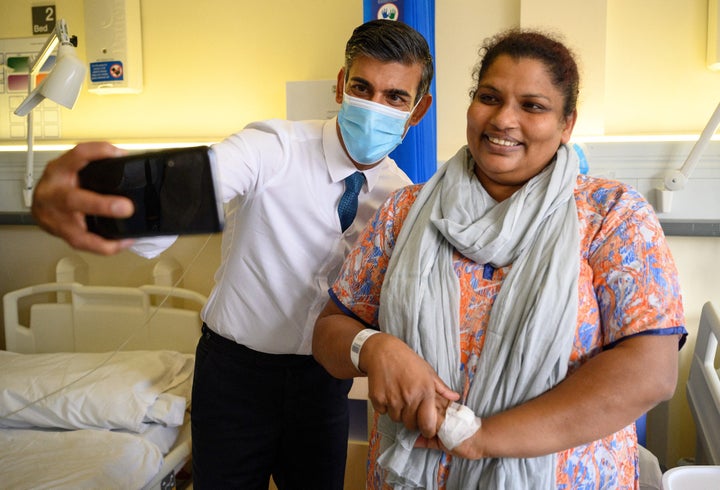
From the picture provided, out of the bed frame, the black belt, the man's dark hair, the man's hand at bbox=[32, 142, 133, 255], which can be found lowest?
the bed frame

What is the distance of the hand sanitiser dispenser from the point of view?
9.86ft

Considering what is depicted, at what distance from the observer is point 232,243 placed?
68.3 inches

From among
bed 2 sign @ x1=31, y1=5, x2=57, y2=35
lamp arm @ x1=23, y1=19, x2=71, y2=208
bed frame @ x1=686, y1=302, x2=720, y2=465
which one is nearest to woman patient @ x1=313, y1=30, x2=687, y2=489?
bed frame @ x1=686, y1=302, x2=720, y2=465

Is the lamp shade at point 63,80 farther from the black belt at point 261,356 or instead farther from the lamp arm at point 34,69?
the black belt at point 261,356

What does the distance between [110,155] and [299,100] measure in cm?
192

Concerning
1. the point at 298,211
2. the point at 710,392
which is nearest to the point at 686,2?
the point at 710,392

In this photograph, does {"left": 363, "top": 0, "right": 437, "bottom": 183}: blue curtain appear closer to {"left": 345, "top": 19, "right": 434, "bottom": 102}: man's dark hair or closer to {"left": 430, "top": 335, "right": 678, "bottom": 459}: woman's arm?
{"left": 345, "top": 19, "right": 434, "bottom": 102}: man's dark hair

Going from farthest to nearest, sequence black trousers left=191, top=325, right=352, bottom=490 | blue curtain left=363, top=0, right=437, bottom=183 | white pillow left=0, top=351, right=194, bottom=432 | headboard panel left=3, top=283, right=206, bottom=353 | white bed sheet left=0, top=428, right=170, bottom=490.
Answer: headboard panel left=3, top=283, right=206, bottom=353 → blue curtain left=363, top=0, right=437, bottom=183 → white pillow left=0, top=351, right=194, bottom=432 → white bed sheet left=0, top=428, right=170, bottom=490 → black trousers left=191, top=325, right=352, bottom=490

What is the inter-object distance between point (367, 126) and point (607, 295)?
2.59 ft

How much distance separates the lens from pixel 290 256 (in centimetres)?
165

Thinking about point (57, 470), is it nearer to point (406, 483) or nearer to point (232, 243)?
point (232, 243)

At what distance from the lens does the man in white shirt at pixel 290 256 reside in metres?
1.63

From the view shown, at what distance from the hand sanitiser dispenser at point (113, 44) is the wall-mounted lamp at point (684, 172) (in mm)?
2516

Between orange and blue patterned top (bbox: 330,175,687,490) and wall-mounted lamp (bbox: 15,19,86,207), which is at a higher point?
wall-mounted lamp (bbox: 15,19,86,207)
